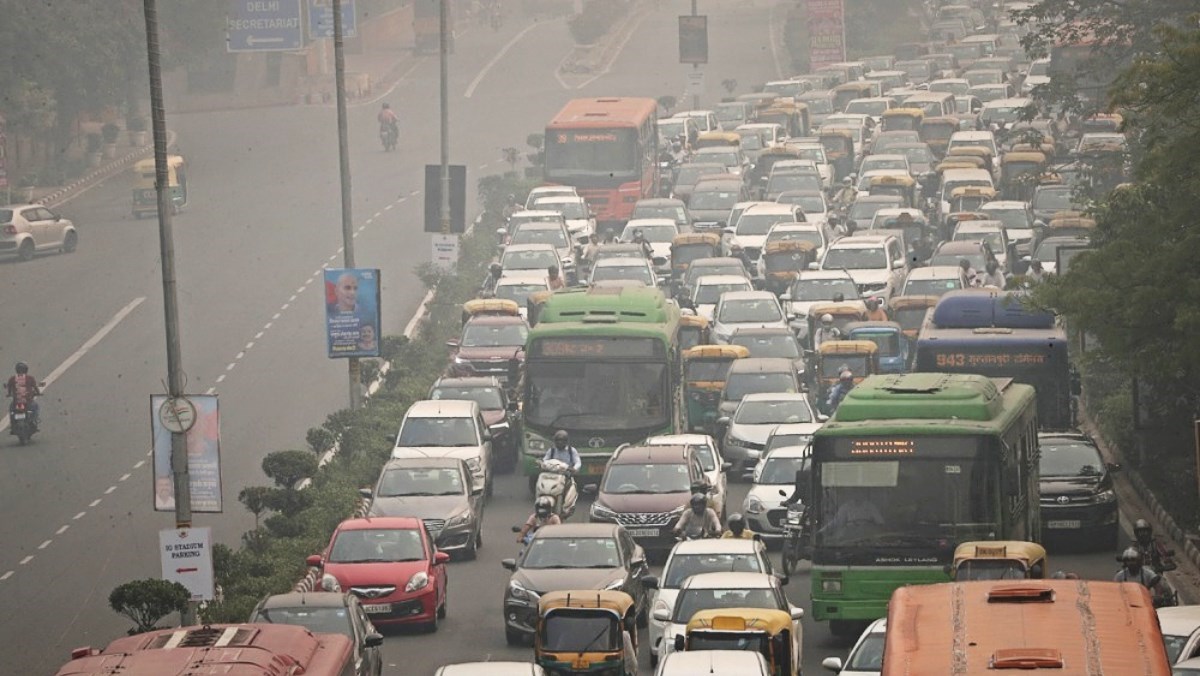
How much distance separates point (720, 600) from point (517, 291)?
2657 cm

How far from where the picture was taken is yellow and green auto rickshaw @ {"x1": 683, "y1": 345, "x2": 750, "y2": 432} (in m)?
42.5

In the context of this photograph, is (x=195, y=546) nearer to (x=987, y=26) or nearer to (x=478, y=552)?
(x=478, y=552)

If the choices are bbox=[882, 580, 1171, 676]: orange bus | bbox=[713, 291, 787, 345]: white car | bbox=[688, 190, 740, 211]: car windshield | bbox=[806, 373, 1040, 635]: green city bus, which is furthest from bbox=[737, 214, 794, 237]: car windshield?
bbox=[882, 580, 1171, 676]: orange bus

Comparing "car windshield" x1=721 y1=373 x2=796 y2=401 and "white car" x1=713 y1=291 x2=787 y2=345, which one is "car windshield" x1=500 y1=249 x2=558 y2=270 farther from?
"car windshield" x1=721 y1=373 x2=796 y2=401

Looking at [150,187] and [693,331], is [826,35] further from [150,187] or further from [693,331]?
[693,331]

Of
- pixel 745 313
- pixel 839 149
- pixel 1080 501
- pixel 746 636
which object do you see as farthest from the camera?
pixel 839 149

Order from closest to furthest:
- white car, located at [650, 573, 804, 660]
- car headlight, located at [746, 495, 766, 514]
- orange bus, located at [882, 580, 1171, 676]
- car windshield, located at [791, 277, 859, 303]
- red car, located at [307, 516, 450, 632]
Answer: orange bus, located at [882, 580, 1171, 676]
white car, located at [650, 573, 804, 660]
red car, located at [307, 516, 450, 632]
car headlight, located at [746, 495, 766, 514]
car windshield, located at [791, 277, 859, 303]

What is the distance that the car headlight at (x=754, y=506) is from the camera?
33.8 m

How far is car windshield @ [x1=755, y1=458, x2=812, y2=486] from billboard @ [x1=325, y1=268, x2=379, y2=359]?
8.96 metres

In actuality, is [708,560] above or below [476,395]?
below

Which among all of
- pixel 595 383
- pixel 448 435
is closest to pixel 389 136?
pixel 595 383

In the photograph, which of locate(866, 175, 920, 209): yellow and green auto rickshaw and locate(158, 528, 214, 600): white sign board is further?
locate(866, 175, 920, 209): yellow and green auto rickshaw

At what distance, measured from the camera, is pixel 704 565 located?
27516 mm

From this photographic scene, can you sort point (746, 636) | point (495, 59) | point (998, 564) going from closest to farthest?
point (746, 636) < point (998, 564) < point (495, 59)
